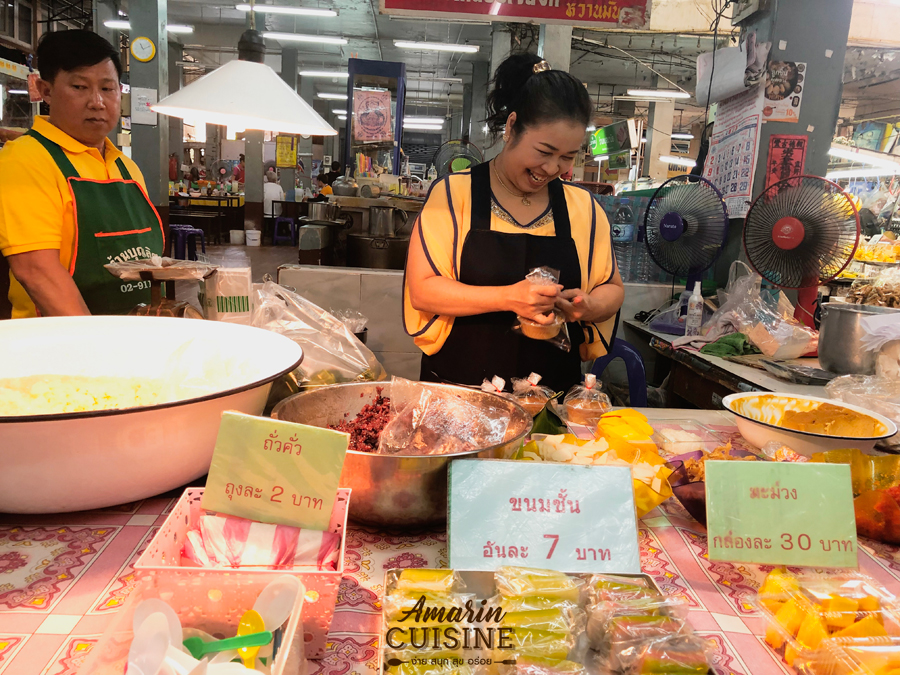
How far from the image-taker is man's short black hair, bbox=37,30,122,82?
1944 mm

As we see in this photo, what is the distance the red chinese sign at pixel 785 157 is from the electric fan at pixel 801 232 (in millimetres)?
643

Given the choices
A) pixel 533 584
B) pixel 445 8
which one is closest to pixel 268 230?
pixel 445 8

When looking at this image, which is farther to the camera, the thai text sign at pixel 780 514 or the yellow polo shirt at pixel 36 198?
the yellow polo shirt at pixel 36 198

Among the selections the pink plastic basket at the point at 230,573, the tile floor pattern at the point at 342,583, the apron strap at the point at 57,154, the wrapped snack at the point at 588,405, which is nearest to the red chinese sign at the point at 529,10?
the apron strap at the point at 57,154

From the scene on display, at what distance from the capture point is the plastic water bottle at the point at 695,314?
10.5 feet

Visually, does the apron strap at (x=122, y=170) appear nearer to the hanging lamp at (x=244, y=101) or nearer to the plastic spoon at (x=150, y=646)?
the hanging lamp at (x=244, y=101)

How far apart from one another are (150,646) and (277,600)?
0.40 feet

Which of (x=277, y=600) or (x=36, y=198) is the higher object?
(x=36, y=198)

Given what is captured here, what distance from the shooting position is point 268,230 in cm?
1510

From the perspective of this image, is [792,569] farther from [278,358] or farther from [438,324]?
[438,324]

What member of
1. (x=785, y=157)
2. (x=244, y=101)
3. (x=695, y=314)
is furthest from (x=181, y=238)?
(x=244, y=101)

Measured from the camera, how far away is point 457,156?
7094 mm

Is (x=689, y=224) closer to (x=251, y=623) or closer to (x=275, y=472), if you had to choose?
(x=275, y=472)

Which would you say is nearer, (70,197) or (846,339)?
(70,197)
